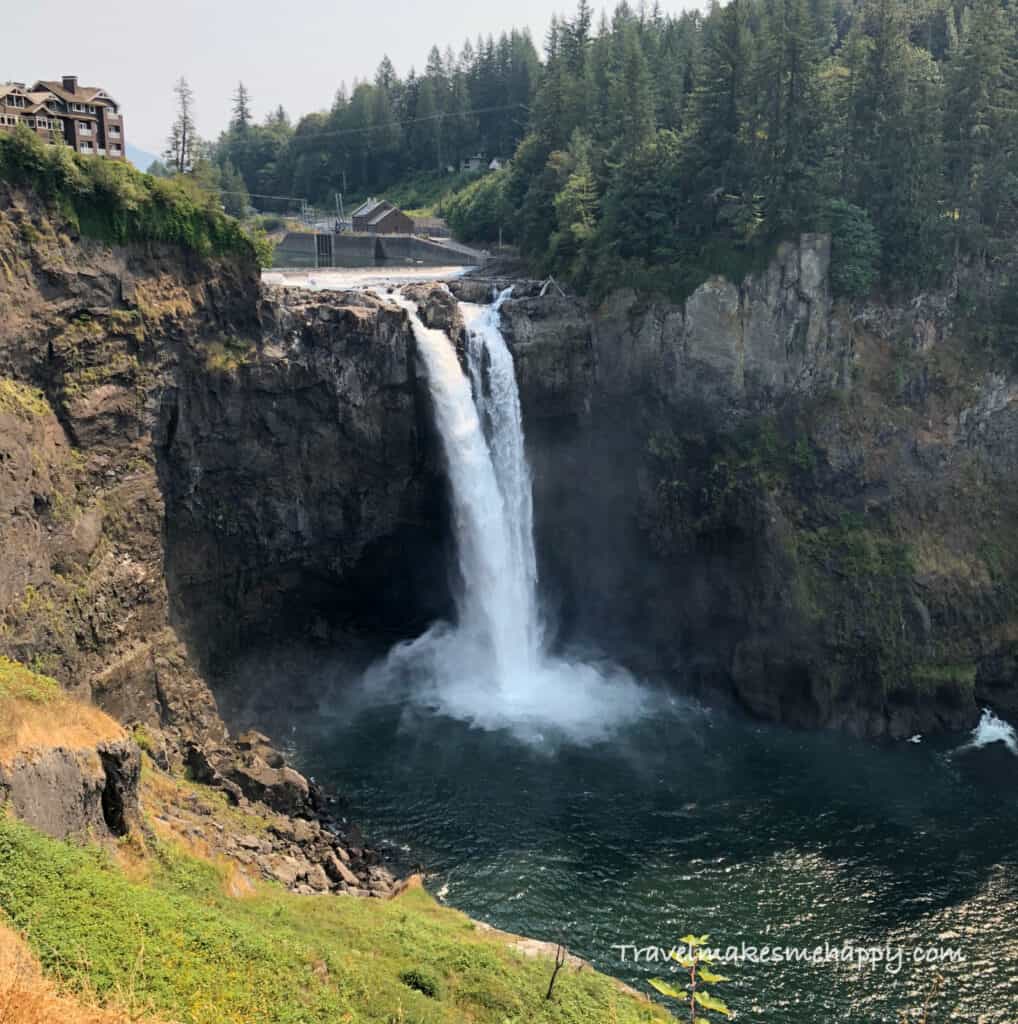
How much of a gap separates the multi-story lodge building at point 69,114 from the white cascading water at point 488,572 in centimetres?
1402

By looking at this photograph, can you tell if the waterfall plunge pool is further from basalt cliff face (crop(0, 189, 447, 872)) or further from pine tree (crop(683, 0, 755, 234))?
pine tree (crop(683, 0, 755, 234))

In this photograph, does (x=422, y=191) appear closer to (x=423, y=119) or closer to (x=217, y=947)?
(x=423, y=119)

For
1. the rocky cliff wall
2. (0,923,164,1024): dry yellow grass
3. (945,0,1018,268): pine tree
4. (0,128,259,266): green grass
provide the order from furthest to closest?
(945,0,1018,268): pine tree, (0,128,259,266): green grass, the rocky cliff wall, (0,923,164,1024): dry yellow grass

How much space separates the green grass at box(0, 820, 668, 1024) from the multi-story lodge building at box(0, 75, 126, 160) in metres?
29.3

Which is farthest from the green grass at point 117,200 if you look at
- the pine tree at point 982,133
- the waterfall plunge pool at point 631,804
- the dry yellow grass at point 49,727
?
the pine tree at point 982,133

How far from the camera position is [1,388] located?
33906 millimetres

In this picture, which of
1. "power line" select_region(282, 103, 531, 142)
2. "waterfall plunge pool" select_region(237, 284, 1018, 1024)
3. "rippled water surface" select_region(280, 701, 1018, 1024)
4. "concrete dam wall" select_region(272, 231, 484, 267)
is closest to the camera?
"rippled water surface" select_region(280, 701, 1018, 1024)

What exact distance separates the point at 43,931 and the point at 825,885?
992 inches

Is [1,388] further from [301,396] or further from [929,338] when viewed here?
[929,338]

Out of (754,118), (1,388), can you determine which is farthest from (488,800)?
(754,118)

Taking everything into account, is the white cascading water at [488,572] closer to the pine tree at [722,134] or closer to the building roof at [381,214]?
the pine tree at [722,134]

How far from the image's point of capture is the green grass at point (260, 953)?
55.5 ft

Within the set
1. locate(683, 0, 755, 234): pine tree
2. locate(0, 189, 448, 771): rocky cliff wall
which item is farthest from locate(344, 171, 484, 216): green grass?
locate(0, 189, 448, 771): rocky cliff wall

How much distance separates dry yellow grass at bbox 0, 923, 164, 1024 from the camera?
1291cm
